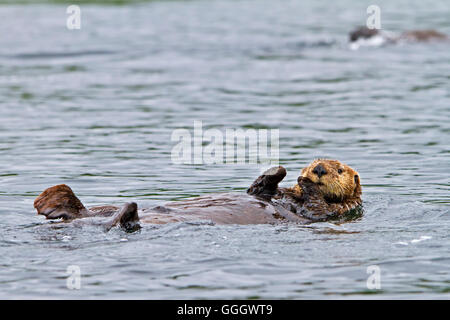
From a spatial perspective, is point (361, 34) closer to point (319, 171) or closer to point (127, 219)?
point (319, 171)

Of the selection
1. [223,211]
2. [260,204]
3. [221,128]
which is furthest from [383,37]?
[223,211]

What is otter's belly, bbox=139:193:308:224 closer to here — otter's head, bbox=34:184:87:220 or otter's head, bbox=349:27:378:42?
otter's head, bbox=34:184:87:220

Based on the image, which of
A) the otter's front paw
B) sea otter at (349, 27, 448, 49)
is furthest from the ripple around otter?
the otter's front paw

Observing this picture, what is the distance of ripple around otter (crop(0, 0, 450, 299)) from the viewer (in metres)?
5.52

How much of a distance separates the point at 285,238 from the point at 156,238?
3.15 feet

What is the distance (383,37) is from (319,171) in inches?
490

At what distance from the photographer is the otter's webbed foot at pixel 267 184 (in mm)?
7035

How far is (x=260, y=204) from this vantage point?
6.88m

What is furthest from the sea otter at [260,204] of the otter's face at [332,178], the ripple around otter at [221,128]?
the ripple around otter at [221,128]

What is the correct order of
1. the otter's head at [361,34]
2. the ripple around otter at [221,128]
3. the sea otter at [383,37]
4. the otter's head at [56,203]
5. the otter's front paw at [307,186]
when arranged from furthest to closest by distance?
the otter's head at [361,34] < the sea otter at [383,37] < the otter's front paw at [307,186] < the otter's head at [56,203] < the ripple around otter at [221,128]

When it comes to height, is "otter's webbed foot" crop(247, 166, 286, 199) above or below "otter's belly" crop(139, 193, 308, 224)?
above

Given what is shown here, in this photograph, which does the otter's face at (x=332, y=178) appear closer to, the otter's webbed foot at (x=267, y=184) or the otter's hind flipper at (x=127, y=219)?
the otter's webbed foot at (x=267, y=184)

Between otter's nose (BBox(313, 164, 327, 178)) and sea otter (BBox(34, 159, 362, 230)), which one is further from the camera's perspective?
otter's nose (BBox(313, 164, 327, 178))
